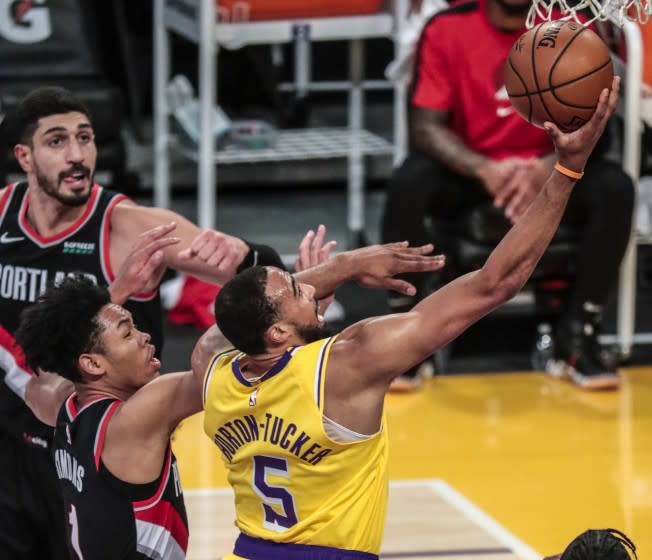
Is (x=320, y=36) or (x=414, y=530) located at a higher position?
(x=320, y=36)

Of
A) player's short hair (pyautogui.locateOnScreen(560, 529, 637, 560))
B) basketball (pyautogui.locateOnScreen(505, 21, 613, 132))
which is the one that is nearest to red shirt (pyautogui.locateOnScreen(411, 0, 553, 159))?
basketball (pyautogui.locateOnScreen(505, 21, 613, 132))

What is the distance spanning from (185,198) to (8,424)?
5.71 m

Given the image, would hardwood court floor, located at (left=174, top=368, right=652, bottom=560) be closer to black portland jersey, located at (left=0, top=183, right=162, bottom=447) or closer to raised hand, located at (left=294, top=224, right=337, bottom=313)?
black portland jersey, located at (left=0, top=183, right=162, bottom=447)

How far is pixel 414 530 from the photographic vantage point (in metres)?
5.29

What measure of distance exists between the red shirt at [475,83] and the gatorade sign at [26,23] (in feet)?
8.69

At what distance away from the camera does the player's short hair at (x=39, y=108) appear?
4.51m

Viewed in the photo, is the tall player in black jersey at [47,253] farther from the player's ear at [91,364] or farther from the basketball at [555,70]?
the basketball at [555,70]

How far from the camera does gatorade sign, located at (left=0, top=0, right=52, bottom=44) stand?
28.0 feet

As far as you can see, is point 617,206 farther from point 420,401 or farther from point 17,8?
point 17,8

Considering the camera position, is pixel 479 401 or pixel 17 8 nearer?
pixel 479 401

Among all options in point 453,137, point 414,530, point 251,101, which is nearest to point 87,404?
point 414,530

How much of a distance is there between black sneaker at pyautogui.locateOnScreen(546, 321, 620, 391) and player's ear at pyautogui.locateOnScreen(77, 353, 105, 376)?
355 centimetres

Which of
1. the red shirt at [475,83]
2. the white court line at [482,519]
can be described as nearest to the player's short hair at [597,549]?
the white court line at [482,519]

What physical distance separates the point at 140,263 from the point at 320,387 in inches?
34.1
